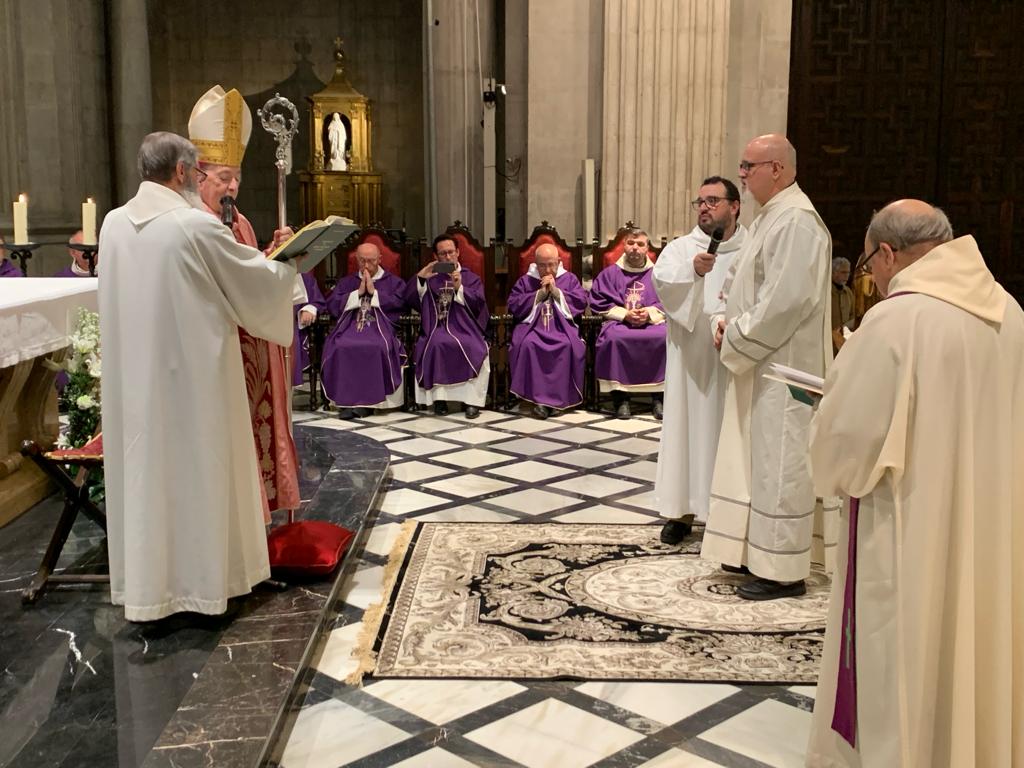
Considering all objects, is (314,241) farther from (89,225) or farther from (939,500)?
(939,500)

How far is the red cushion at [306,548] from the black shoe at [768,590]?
1614 mm

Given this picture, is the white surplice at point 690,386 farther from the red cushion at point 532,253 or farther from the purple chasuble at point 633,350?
the red cushion at point 532,253

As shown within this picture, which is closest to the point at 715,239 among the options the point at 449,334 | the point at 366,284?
the point at 449,334

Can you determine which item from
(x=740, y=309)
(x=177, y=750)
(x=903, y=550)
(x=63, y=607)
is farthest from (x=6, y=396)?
(x=903, y=550)

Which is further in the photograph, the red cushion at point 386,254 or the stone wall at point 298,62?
the stone wall at point 298,62

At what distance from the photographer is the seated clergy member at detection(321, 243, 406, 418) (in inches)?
316

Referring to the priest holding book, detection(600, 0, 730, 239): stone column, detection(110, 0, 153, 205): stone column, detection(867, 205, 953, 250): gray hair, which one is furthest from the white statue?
detection(867, 205, 953, 250): gray hair

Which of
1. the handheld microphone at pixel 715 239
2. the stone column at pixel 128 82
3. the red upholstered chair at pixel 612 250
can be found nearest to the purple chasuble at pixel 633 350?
the red upholstered chair at pixel 612 250

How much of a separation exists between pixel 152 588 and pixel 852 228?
8.32m

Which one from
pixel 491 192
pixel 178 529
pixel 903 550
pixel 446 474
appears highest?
pixel 491 192

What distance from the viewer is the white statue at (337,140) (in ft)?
39.7

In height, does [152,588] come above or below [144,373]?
below

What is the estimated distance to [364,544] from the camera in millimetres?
4934

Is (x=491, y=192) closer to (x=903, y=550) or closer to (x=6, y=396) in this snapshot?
(x=6, y=396)
